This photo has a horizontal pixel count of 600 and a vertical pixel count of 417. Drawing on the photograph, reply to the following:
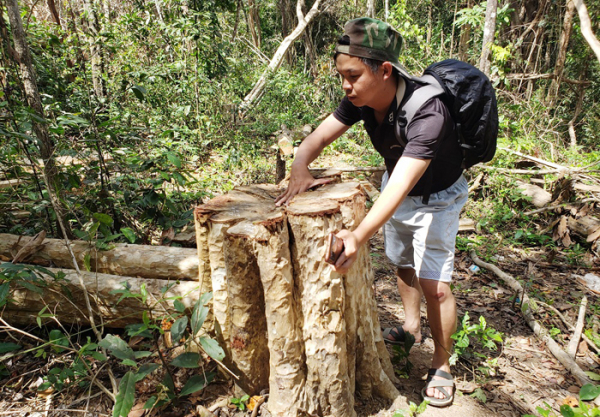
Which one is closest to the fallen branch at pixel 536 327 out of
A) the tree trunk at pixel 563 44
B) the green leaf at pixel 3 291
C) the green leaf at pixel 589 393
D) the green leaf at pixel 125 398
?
the green leaf at pixel 589 393

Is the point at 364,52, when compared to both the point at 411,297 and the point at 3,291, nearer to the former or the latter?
the point at 411,297

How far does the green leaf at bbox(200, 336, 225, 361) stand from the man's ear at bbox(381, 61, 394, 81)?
1.57 metres

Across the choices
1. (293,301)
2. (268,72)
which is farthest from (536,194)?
(268,72)

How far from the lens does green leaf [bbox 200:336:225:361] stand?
1.87 metres

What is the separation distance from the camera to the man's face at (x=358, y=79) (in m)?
1.83

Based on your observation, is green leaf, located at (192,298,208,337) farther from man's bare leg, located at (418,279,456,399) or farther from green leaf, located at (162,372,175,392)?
man's bare leg, located at (418,279,456,399)

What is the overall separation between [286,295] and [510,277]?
278 cm

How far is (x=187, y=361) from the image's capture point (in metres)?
1.98

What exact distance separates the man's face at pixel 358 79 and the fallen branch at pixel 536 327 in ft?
7.45

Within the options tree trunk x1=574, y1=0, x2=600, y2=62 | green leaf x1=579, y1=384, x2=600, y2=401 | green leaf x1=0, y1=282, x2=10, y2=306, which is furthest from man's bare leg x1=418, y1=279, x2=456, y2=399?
tree trunk x1=574, y1=0, x2=600, y2=62

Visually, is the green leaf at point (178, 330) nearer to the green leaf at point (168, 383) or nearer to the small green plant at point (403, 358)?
the green leaf at point (168, 383)

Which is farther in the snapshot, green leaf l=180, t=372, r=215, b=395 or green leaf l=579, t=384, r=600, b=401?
green leaf l=180, t=372, r=215, b=395

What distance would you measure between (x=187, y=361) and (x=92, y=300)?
42.0 inches

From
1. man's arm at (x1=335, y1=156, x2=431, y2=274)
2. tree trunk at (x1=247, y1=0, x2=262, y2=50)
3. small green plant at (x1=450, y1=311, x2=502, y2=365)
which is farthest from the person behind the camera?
tree trunk at (x1=247, y1=0, x2=262, y2=50)
